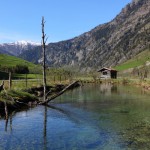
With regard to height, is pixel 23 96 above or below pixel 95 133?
above

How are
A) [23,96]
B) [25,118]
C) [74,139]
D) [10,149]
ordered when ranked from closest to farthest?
[10,149], [74,139], [25,118], [23,96]

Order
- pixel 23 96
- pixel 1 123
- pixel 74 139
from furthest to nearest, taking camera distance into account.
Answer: pixel 23 96, pixel 1 123, pixel 74 139

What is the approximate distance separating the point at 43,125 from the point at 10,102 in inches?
467

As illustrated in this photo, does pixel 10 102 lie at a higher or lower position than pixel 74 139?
higher

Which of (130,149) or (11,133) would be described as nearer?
(130,149)

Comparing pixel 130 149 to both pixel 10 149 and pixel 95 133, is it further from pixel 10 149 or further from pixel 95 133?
pixel 10 149

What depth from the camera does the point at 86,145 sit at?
31328 millimetres

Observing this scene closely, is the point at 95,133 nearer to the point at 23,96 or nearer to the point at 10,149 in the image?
the point at 10,149

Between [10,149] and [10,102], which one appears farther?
[10,102]

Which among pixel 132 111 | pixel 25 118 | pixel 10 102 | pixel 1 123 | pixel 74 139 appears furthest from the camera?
pixel 132 111

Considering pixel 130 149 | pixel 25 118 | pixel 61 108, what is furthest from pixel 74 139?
pixel 61 108

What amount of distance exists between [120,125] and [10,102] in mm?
18804

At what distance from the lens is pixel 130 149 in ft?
99.7

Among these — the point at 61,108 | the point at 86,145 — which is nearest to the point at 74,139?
the point at 86,145
